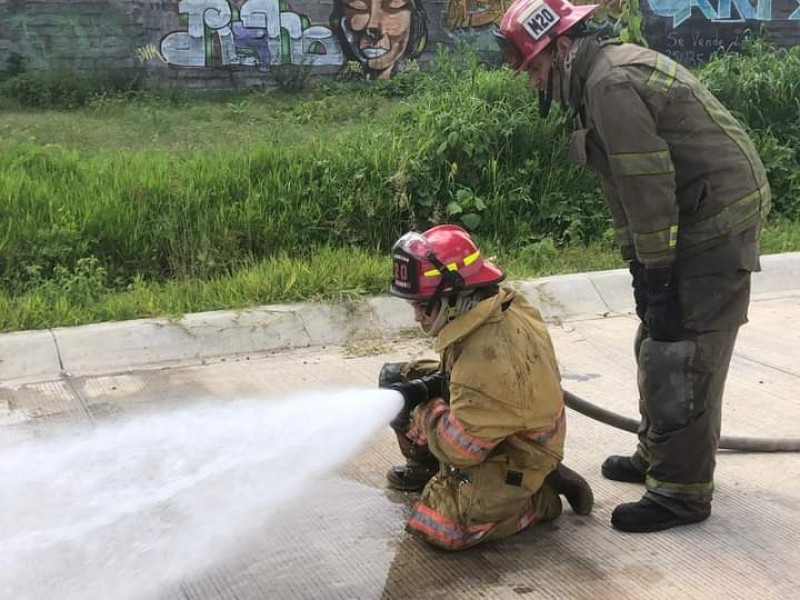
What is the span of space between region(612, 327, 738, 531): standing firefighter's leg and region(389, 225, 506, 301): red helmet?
26.4 inches

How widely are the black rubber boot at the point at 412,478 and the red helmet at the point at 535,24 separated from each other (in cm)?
156

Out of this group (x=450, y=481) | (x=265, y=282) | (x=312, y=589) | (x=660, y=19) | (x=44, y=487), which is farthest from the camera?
(x=660, y=19)

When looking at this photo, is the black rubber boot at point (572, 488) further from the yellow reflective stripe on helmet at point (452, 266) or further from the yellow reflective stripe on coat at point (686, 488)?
the yellow reflective stripe on helmet at point (452, 266)

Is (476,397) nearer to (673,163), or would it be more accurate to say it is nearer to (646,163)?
(646,163)

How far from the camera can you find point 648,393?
3.12 m

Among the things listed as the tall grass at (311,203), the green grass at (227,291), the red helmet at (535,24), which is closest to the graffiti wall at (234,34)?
the tall grass at (311,203)

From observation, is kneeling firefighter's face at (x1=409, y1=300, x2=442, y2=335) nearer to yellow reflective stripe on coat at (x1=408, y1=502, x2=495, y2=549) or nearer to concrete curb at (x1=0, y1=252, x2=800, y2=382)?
yellow reflective stripe on coat at (x1=408, y1=502, x2=495, y2=549)

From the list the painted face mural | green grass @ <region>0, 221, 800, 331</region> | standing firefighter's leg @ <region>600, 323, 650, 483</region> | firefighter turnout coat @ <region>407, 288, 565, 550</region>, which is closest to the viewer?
firefighter turnout coat @ <region>407, 288, 565, 550</region>

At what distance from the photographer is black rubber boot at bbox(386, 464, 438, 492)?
3.51m

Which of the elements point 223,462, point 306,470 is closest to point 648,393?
point 306,470

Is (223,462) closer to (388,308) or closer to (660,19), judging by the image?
(388,308)

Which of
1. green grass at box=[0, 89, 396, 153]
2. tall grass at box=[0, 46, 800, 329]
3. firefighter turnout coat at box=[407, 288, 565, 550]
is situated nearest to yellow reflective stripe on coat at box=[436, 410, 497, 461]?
firefighter turnout coat at box=[407, 288, 565, 550]

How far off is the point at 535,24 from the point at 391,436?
1922 mm

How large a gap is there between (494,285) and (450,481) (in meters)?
0.67
